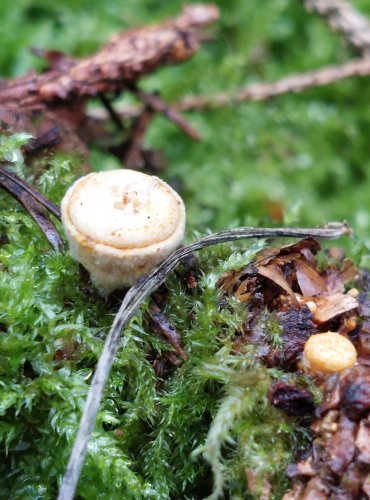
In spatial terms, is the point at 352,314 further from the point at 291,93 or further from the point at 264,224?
the point at 291,93

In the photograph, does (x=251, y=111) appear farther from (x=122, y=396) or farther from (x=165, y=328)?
(x=122, y=396)

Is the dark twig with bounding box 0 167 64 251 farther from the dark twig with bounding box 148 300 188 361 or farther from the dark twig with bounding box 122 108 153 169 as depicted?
the dark twig with bounding box 122 108 153 169

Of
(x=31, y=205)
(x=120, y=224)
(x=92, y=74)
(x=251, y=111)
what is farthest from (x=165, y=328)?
(x=251, y=111)

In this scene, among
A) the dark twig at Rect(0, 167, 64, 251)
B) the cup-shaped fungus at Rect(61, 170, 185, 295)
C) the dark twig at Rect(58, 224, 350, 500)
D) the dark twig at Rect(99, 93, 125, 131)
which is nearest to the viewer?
the dark twig at Rect(58, 224, 350, 500)

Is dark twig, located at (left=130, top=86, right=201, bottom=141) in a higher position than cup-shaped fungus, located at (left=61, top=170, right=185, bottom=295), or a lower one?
lower

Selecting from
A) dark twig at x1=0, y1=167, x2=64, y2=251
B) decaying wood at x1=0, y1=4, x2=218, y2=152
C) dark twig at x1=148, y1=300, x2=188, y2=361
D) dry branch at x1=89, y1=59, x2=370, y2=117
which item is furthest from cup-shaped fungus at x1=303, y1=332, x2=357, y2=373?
dry branch at x1=89, y1=59, x2=370, y2=117

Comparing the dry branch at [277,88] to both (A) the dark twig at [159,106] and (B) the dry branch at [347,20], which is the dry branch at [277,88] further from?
(A) the dark twig at [159,106]

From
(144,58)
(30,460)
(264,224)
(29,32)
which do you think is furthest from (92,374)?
(29,32)
